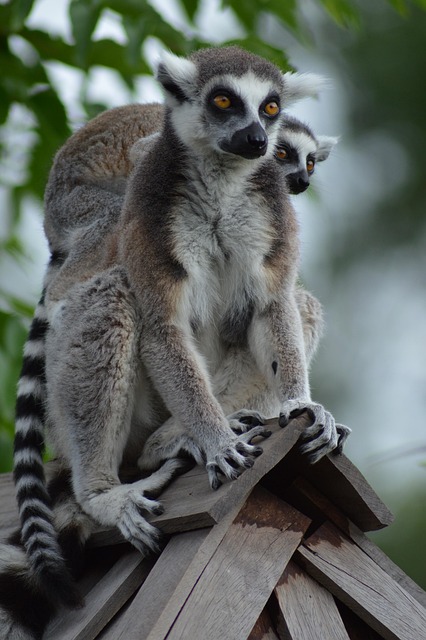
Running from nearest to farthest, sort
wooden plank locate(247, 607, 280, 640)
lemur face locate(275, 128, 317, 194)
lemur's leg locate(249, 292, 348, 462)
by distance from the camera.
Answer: wooden plank locate(247, 607, 280, 640)
lemur's leg locate(249, 292, 348, 462)
lemur face locate(275, 128, 317, 194)

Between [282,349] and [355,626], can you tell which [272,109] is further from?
[355,626]

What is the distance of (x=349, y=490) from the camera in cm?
370

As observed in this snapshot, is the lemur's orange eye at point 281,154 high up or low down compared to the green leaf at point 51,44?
down

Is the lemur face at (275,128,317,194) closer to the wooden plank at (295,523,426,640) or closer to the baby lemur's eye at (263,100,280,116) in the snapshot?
the baby lemur's eye at (263,100,280,116)

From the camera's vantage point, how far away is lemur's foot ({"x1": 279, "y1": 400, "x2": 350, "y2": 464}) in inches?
142

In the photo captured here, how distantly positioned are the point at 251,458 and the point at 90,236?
2580 mm

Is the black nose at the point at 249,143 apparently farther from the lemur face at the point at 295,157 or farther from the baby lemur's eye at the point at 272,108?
the lemur face at the point at 295,157

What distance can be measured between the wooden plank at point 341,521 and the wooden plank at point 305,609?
0.83 ft

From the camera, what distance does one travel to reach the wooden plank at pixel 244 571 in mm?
3188

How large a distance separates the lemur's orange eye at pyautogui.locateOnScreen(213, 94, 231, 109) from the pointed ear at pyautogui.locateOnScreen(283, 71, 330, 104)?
0.47 m

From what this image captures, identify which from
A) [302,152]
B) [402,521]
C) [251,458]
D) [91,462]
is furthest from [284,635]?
[402,521]

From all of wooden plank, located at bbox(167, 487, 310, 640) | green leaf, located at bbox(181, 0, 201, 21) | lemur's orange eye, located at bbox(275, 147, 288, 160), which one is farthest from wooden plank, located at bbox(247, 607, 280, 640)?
green leaf, located at bbox(181, 0, 201, 21)

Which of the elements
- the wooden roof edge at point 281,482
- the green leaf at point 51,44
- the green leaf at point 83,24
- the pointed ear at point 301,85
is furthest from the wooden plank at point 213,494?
the green leaf at point 51,44

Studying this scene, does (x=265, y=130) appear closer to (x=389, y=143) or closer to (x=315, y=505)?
(x=315, y=505)
